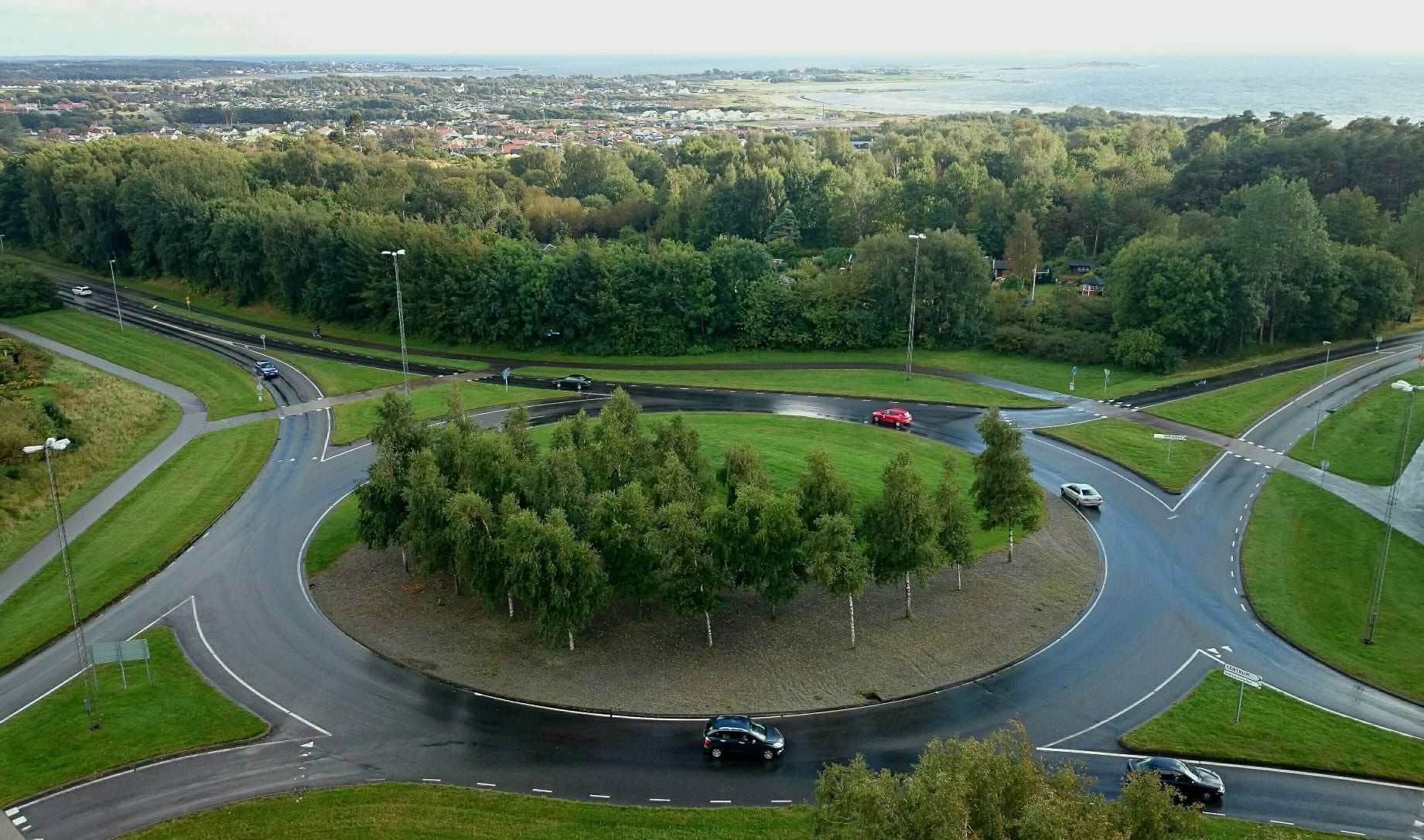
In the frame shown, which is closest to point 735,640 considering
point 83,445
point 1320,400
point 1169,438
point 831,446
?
point 831,446

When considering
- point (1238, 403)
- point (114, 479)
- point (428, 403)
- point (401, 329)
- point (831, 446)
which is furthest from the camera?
point (428, 403)

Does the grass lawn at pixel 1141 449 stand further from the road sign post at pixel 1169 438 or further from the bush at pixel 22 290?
the bush at pixel 22 290

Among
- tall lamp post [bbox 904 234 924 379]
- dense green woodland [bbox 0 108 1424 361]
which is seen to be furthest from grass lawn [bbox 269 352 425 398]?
tall lamp post [bbox 904 234 924 379]

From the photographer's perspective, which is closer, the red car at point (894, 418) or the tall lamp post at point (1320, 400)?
the tall lamp post at point (1320, 400)

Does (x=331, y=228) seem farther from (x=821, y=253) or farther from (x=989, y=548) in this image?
(x=989, y=548)

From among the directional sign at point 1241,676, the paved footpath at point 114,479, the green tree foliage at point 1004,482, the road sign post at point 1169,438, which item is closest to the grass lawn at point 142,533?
the paved footpath at point 114,479

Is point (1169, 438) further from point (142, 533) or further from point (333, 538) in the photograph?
point (142, 533)

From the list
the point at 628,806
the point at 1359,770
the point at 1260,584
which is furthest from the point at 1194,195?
the point at 628,806
